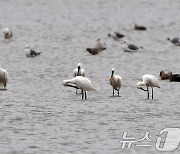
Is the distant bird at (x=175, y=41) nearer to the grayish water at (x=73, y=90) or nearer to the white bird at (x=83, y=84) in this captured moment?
the grayish water at (x=73, y=90)

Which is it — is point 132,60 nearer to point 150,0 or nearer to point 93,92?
point 93,92

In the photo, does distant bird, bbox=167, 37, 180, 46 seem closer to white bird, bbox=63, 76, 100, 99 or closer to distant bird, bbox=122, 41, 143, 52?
distant bird, bbox=122, 41, 143, 52

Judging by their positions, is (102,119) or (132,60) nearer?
(102,119)

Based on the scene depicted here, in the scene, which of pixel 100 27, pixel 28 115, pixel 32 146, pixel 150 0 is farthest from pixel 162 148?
pixel 150 0

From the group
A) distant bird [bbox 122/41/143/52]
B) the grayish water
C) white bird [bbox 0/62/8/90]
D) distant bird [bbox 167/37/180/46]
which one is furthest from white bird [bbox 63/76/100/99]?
distant bird [bbox 167/37/180/46]

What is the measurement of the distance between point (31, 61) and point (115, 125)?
13940 mm

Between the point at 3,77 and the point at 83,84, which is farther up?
the point at 3,77

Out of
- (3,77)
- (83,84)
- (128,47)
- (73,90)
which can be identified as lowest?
(73,90)

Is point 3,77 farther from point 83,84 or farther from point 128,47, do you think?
point 128,47

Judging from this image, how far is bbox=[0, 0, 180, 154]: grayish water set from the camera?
16328mm

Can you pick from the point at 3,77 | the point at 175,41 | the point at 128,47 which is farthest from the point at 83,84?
the point at 175,41

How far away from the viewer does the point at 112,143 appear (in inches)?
623

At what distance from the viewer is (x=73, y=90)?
23328mm

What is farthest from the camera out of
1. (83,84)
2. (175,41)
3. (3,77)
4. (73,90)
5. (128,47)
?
(175,41)
